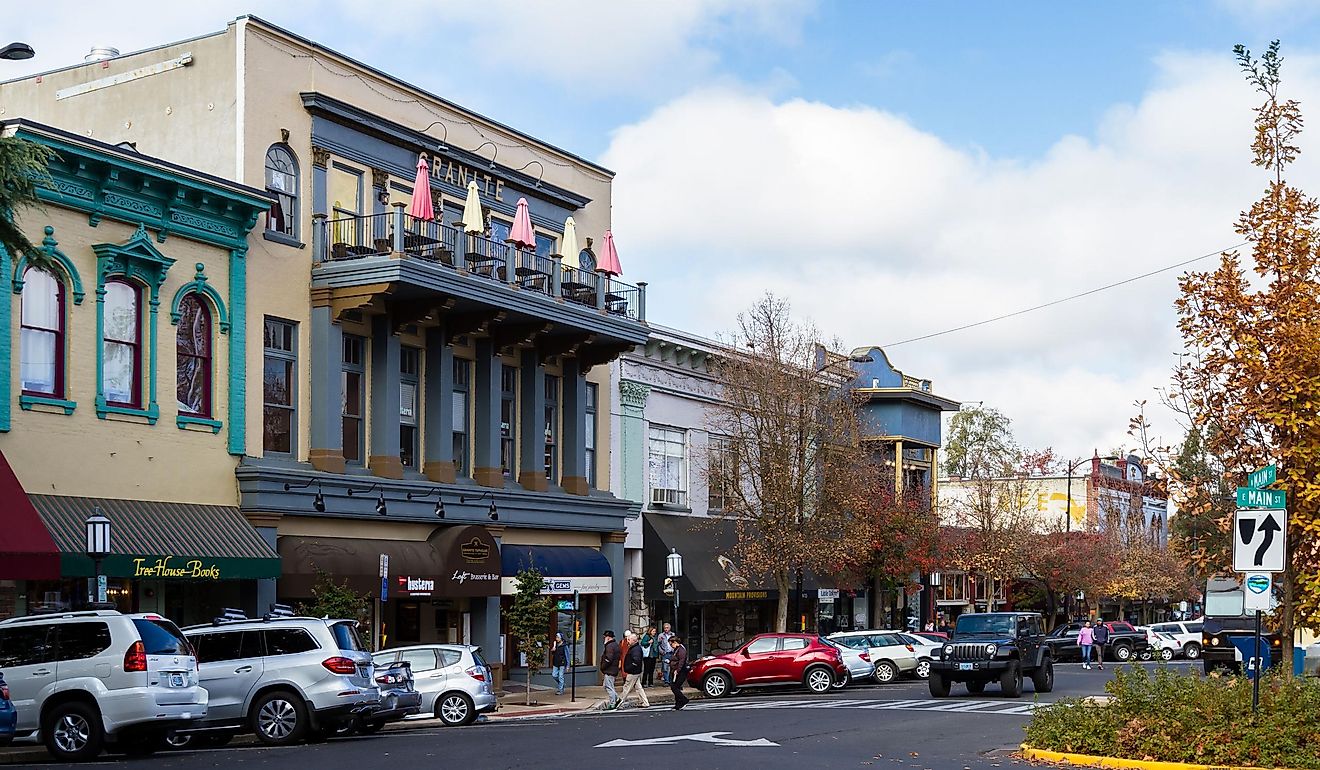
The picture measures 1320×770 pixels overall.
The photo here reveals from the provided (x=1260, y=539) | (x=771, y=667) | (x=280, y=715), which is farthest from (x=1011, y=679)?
(x=280, y=715)

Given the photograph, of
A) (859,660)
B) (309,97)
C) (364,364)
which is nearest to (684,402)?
(859,660)

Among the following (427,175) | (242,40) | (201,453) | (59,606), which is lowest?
(59,606)

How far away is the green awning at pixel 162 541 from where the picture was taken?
25.9 metres

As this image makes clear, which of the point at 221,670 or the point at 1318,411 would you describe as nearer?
the point at 1318,411

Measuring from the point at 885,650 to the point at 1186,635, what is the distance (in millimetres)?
21947

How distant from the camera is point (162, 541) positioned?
90.5ft

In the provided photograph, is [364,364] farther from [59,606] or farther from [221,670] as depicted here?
[221,670]

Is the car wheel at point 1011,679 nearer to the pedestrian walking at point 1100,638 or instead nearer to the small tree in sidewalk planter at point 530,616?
the small tree in sidewalk planter at point 530,616

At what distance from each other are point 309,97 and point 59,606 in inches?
461

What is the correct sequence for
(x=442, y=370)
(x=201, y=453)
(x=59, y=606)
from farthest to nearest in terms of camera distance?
(x=442, y=370) < (x=201, y=453) < (x=59, y=606)

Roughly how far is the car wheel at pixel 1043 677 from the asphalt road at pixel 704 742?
287 centimetres

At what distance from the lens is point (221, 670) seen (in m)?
22.2

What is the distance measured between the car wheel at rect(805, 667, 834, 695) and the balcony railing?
1067 cm

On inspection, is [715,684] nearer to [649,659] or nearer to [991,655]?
[649,659]
